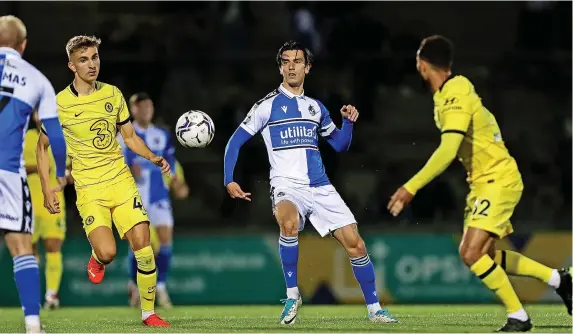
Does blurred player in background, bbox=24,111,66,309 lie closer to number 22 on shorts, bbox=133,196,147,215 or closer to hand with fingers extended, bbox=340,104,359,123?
number 22 on shorts, bbox=133,196,147,215

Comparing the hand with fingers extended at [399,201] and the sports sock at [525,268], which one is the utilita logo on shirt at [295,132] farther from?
the hand with fingers extended at [399,201]

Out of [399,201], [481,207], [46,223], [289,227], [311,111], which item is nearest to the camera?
Answer: [399,201]

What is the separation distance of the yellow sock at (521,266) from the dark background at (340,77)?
6.36 m

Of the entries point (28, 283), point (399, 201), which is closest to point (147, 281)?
point (28, 283)

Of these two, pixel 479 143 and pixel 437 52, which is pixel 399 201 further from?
pixel 437 52

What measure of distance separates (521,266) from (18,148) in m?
3.52

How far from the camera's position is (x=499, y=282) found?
780 centimetres

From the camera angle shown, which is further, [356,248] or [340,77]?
[340,77]

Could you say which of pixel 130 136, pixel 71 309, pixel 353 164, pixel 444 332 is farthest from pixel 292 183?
pixel 353 164

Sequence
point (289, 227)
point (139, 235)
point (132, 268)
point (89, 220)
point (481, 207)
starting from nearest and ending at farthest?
point (481, 207) → point (139, 235) → point (89, 220) → point (289, 227) → point (132, 268)

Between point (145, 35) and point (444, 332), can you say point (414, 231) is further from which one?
point (444, 332)

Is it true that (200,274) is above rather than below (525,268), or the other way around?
below

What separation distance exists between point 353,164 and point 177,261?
8.53 ft

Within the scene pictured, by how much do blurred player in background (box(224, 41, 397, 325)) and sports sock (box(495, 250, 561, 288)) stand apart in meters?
1.14
